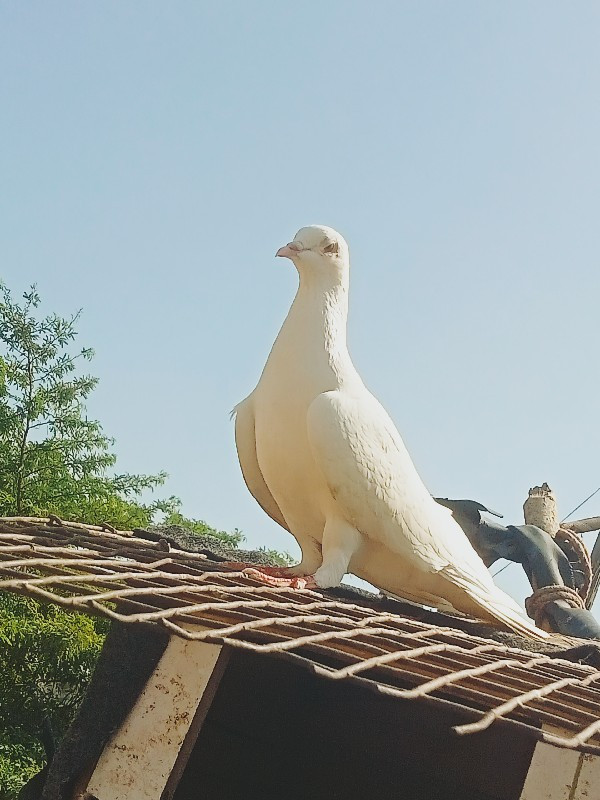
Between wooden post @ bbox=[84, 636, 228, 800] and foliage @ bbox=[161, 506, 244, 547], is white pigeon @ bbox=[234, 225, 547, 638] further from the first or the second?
foliage @ bbox=[161, 506, 244, 547]

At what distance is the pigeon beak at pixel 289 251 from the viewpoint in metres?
2.96

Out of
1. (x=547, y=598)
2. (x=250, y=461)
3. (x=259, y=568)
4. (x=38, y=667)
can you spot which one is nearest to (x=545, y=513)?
(x=547, y=598)

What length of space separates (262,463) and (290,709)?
0.80 meters

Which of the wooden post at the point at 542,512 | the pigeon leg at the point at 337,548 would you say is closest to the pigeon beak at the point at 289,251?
the pigeon leg at the point at 337,548

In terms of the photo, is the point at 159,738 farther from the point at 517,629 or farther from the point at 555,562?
the point at 555,562

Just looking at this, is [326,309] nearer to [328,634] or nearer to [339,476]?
[339,476]

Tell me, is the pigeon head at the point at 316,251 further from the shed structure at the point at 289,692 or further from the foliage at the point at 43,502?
the foliage at the point at 43,502

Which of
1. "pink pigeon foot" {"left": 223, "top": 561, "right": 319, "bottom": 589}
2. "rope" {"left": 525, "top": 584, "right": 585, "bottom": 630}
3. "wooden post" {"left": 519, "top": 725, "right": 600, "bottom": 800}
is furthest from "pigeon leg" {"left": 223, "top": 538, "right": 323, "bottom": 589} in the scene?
"rope" {"left": 525, "top": 584, "right": 585, "bottom": 630}

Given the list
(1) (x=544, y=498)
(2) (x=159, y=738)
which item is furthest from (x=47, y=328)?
(2) (x=159, y=738)

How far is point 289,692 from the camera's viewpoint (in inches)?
110

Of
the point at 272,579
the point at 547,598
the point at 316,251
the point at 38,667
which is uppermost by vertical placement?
the point at 316,251

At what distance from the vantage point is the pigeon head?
2949 millimetres

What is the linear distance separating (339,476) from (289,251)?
0.84m

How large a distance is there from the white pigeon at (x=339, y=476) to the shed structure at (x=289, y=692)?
0.13 meters
